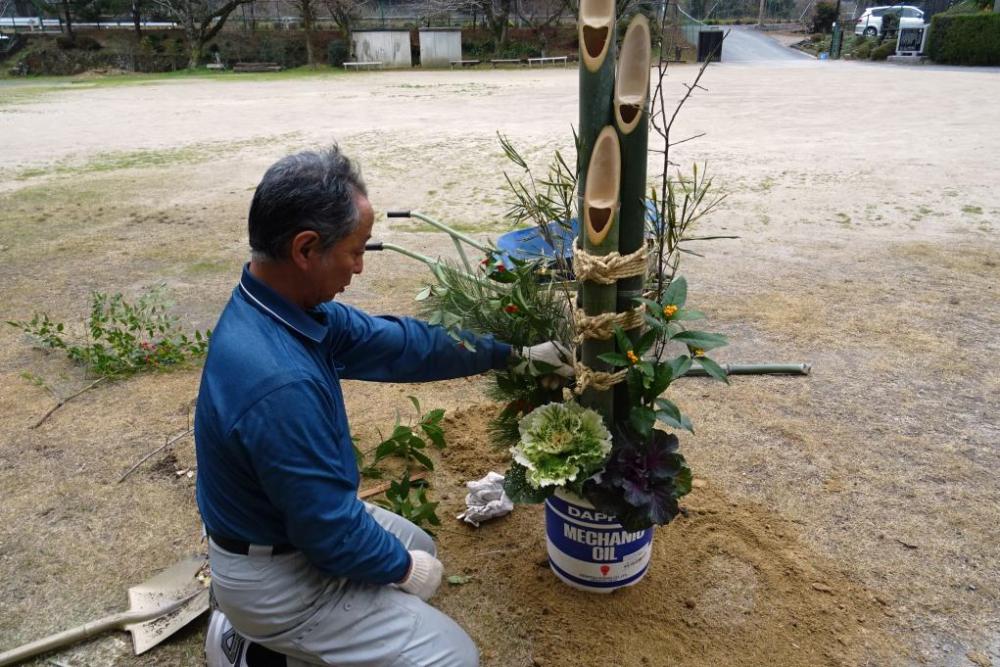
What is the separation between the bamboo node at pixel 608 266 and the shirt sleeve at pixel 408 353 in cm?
40

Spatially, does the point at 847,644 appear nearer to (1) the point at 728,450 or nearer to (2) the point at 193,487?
(1) the point at 728,450

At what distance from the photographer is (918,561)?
7.82 feet

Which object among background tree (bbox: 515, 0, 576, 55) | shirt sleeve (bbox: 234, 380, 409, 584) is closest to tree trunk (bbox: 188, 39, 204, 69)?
background tree (bbox: 515, 0, 576, 55)

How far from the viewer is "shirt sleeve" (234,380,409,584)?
152 centimetres

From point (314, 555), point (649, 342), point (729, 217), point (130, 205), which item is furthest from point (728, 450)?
point (130, 205)

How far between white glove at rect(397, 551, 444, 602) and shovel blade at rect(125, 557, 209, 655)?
30.6 inches

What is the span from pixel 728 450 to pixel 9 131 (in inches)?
542

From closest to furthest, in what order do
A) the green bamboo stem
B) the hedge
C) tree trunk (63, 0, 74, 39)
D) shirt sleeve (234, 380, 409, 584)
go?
shirt sleeve (234, 380, 409, 584) → the green bamboo stem → the hedge → tree trunk (63, 0, 74, 39)

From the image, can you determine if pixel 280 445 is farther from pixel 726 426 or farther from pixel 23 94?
pixel 23 94

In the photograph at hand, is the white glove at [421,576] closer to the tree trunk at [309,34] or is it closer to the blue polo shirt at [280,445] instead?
the blue polo shirt at [280,445]

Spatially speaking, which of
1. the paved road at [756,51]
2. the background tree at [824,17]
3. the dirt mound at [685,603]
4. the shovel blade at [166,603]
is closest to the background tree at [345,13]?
the paved road at [756,51]

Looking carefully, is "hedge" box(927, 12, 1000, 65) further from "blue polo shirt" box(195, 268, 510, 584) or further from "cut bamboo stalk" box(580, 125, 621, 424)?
"blue polo shirt" box(195, 268, 510, 584)

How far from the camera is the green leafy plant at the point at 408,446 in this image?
2.86 m

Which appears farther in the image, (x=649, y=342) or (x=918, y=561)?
(x=918, y=561)
